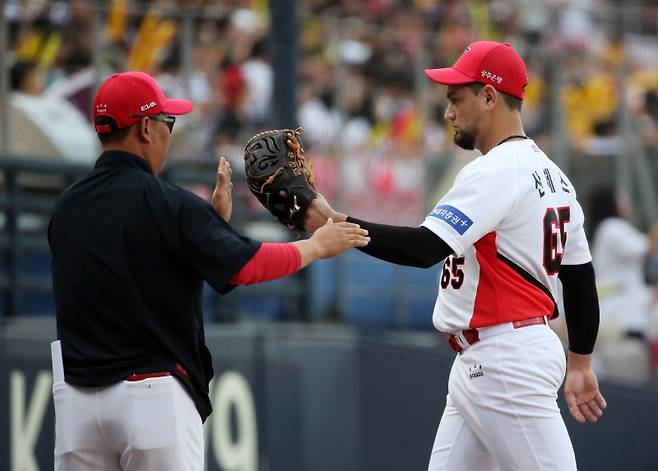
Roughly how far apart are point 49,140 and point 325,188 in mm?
2219

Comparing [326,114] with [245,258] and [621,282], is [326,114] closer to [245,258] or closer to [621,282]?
[621,282]

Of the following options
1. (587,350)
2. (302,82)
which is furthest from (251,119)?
(587,350)

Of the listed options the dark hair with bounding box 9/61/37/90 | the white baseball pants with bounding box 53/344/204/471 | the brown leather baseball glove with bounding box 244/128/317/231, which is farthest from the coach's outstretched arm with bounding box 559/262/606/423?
the dark hair with bounding box 9/61/37/90

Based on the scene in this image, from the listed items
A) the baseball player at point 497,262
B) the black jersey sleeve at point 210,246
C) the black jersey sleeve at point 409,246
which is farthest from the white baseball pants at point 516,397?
the black jersey sleeve at point 210,246

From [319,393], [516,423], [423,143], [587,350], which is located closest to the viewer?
[516,423]

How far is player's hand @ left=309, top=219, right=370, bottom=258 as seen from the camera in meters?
4.38

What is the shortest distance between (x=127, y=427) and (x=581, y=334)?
195cm

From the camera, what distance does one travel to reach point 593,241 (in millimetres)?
10242

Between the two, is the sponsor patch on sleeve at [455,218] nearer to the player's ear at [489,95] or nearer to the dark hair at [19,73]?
the player's ear at [489,95]

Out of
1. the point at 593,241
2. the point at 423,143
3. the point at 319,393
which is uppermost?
the point at 423,143

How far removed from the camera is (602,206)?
10.0 m

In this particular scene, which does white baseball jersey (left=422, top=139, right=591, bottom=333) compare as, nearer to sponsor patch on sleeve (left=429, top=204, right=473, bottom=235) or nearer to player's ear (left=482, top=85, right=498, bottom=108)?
sponsor patch on sleeve (left=429, top=204, right=473, bottom=235)

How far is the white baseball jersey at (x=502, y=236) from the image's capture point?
4.53 metres

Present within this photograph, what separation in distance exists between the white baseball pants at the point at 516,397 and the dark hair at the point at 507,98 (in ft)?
2.90
